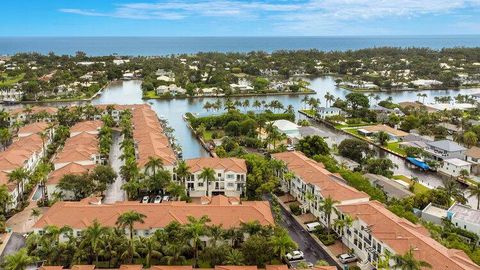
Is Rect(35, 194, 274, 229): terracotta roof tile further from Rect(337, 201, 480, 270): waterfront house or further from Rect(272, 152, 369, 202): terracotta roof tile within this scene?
Rect(337, 201, 480, 270): waterfront house

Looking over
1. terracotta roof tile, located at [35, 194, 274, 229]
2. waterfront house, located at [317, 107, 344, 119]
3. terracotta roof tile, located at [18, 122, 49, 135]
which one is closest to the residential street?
terracotta roof tile, located at [35, 194, 274, 229]

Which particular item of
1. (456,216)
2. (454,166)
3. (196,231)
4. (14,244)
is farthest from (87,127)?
(454,166)

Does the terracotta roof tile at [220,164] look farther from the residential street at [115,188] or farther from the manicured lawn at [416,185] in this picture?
the manicured lawn at [416,185]

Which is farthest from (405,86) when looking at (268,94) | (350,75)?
(268,94)

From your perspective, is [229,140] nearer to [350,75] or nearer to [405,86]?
[405,86]

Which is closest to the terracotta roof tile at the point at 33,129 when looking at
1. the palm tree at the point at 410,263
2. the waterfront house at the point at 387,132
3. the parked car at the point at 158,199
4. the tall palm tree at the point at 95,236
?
the parked car at the point at 158,199

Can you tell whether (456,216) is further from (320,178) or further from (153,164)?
(153,164)
